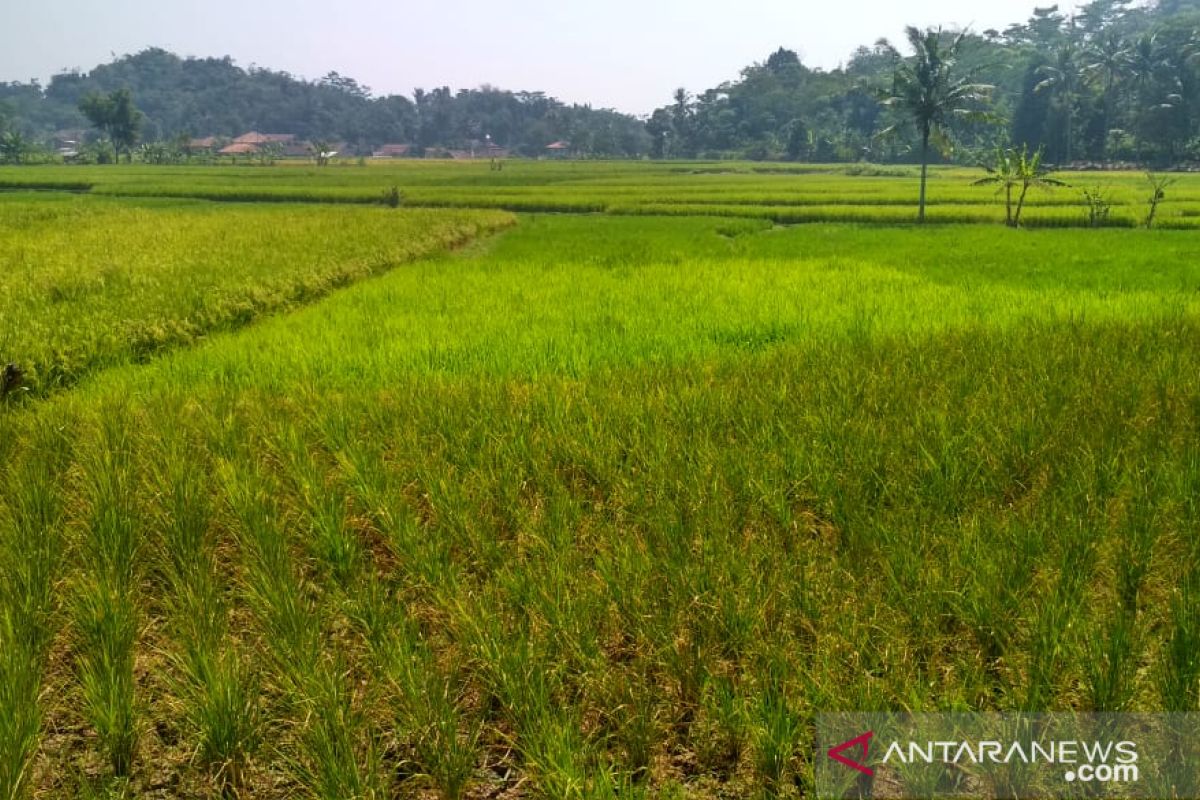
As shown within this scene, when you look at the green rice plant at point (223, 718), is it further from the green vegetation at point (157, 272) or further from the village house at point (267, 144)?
the village house at point (267, 144)

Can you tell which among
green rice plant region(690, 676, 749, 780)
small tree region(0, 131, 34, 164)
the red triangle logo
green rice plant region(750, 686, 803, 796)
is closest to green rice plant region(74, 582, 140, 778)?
green rice plant region(690, 676, 749, 780)

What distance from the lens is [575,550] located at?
2.81m

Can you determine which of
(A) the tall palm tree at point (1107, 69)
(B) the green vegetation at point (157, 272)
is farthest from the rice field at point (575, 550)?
(A) the tall palm tree at point (1107, 69)

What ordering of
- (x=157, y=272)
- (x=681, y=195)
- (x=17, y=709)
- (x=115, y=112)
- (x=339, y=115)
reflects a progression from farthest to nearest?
1. (x=339, y=115)
2. (x=115, y=112)
3. (x=681, y=195)
4. (x=157, y=272)
5. (x=17, y=709)

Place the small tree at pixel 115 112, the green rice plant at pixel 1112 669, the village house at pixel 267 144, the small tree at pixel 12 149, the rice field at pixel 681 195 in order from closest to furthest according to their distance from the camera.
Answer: the green rice plant at pixel 1112 669 < the rice field at pixel 681 195 < the small tree at pixel 12 149 < the small tree at pixel 115 112 < the village house at pixel 267 144

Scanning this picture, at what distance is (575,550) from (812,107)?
281 ft

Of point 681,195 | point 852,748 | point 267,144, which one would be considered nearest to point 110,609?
point 852,748

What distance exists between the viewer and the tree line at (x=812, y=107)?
49.0m

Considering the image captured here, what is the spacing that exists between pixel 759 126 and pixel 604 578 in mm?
86263

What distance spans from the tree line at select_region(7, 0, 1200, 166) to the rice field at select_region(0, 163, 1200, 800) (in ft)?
66.8

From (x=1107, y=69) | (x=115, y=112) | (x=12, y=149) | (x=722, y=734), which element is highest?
(x=1107, y=69)

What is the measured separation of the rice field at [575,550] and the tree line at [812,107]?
66.8 feet

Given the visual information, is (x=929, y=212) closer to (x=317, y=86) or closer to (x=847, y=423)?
(x=847, y=423)

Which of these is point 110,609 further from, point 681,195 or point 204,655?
point 681,195
